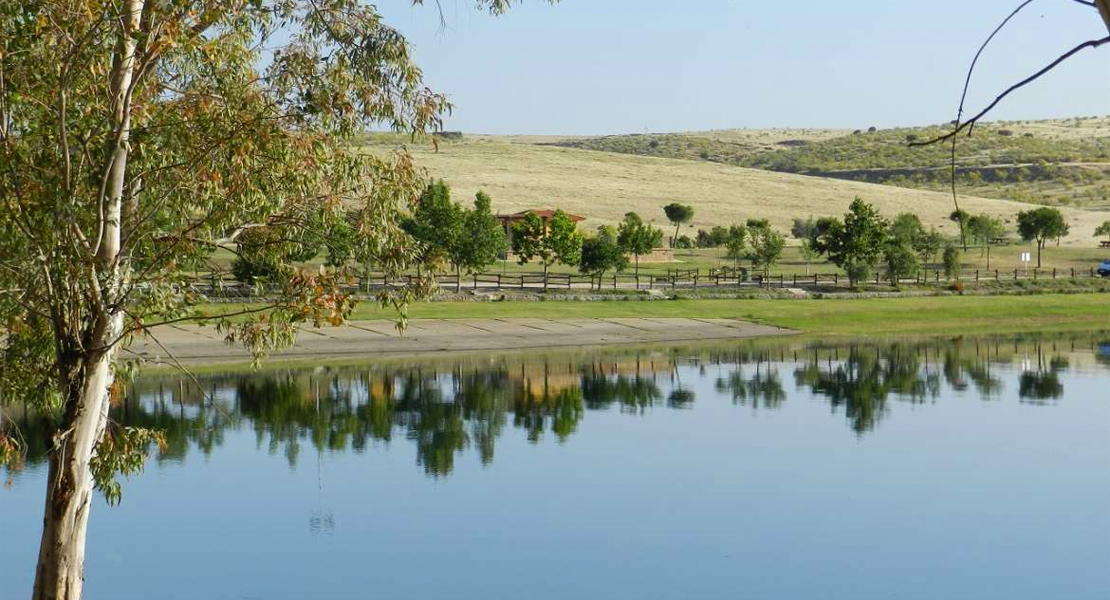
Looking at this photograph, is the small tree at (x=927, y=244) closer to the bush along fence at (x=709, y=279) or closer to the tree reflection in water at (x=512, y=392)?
the bush along fence at (x=709, y=279)

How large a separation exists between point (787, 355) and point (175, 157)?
3294cm

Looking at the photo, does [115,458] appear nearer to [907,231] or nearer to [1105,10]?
[1105,10]

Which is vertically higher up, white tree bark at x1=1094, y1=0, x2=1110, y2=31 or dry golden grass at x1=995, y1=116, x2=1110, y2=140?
dry golden grass at x1=995, y1=116, x2=1110, y2=140

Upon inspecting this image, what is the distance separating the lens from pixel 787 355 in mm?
43906

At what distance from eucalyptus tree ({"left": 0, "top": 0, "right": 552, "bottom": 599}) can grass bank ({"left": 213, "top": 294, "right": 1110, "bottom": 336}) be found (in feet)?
107

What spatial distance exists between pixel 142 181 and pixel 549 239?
47.7m

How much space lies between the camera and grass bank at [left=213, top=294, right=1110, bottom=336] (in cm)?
5122

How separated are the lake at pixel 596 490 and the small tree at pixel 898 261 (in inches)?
1091

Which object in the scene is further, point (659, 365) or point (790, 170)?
point (790, 170)

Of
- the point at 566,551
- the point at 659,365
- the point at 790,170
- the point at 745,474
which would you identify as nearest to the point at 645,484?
the point at 745,474

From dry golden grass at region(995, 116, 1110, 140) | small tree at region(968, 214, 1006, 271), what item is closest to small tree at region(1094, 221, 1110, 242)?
small tree at region(968, 214, 1006, 271)

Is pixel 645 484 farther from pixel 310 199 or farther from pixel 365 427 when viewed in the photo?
pixel 310 199

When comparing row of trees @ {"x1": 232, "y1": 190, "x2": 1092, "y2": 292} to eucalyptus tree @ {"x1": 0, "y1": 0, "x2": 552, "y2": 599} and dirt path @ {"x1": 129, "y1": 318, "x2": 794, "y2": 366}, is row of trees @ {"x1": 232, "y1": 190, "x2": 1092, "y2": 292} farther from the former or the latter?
eucalyptus tree @ {"x1": 0, "y1": 0, "x2": 552, "y2": 599}

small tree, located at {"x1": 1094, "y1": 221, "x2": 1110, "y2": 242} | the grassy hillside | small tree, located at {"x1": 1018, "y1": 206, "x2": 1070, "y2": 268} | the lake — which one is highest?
the grassy hillside
